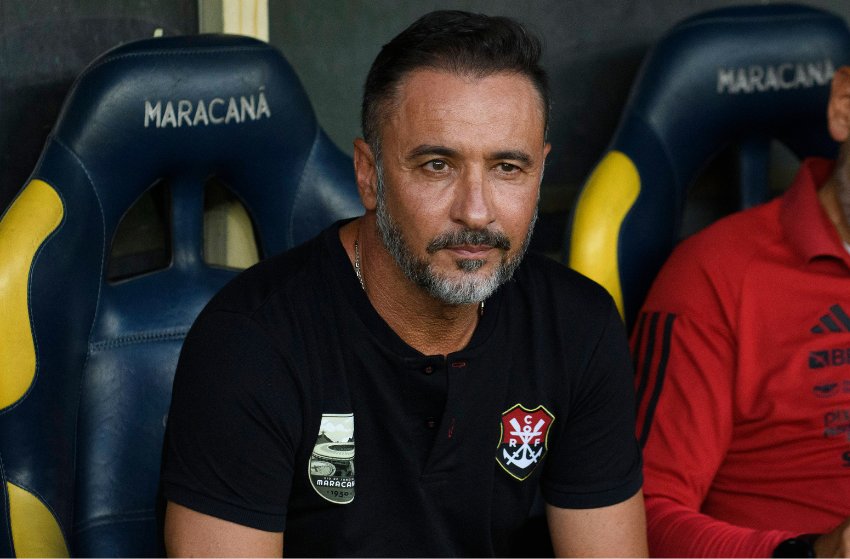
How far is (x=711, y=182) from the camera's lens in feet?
7.86

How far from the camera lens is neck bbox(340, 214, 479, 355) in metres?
1.46

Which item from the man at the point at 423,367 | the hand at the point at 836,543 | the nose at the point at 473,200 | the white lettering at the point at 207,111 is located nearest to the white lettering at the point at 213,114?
the white lettering at the point at 207,111

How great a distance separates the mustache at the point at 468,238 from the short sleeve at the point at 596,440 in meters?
0.25

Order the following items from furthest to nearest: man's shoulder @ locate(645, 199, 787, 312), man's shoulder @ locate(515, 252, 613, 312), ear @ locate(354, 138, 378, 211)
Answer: man's shoulder @ locate(645, 199, 787, 312)
man's shoulder @ locate(515, 252, 613, 312)
ear @ locate(354, 138, 378, 211)

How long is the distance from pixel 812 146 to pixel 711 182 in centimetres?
29

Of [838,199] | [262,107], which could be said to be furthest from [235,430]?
[838,199]

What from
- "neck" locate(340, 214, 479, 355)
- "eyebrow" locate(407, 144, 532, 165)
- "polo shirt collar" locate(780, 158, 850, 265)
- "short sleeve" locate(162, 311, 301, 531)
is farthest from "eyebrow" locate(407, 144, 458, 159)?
"polo shirt collar" locate(780, 158, 850, 265)

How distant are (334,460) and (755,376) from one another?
647 mm

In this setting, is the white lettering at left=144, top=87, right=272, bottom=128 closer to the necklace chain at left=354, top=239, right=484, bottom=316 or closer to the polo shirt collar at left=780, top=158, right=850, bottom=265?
the necklace chain at left=354, top=239, right=484, bottom=316

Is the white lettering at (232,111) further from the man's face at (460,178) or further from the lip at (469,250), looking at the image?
the lip at (469,250)

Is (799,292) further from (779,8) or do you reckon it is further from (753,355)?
(779,8)

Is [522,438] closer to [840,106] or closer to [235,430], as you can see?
[235,430]

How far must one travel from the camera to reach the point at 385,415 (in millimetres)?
1450

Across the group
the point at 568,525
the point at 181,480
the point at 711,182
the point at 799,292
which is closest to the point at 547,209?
the point at 711,182
